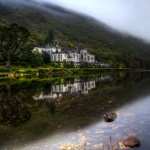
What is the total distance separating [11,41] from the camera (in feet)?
580

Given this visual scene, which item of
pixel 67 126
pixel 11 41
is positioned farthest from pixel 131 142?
pixel 11 41

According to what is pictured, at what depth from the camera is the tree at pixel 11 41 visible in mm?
174875

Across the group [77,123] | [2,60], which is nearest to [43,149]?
[77,123]

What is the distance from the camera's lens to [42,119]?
4472 cm

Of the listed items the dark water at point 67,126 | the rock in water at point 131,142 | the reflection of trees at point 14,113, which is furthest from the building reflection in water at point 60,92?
the rock in water at point 131,142

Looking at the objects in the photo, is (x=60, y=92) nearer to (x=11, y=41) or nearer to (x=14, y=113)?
(x=14, y=113)

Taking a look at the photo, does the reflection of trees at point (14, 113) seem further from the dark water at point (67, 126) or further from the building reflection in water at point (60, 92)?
the building reflection in water at point (60, 92)

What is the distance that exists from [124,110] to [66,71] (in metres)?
141

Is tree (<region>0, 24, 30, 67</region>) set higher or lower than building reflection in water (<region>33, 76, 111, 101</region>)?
higher

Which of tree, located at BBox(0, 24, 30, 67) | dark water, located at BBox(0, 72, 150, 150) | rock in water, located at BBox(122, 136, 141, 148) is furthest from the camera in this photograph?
tree, located at BBox(0, 24, 30, 67)

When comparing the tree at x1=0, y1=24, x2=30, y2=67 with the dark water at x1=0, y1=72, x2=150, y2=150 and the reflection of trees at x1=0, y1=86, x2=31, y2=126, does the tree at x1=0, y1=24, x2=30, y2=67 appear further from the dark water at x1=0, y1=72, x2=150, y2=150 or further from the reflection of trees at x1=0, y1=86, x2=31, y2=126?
the dark water at x1=0, y1=72, x2=150, y2=150

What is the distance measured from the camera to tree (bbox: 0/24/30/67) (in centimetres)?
17488

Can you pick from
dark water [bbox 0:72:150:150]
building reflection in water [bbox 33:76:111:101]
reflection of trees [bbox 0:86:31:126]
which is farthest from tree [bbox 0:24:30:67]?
dark water [bbox 0:72:150:150]

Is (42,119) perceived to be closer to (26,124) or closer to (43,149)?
(26,124)
